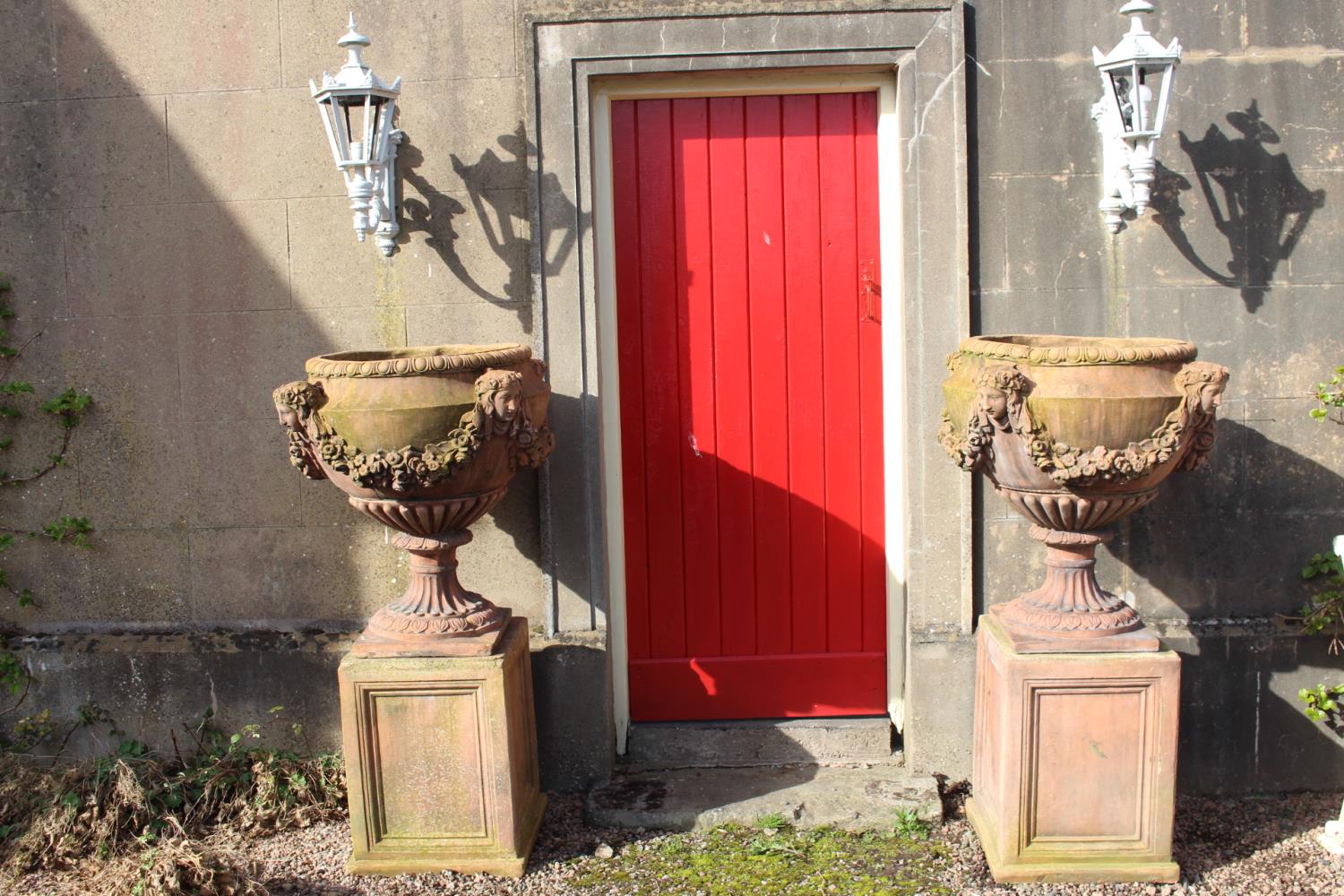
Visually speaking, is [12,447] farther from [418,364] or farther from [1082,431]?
[1082,431]

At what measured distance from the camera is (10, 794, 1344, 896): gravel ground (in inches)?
131

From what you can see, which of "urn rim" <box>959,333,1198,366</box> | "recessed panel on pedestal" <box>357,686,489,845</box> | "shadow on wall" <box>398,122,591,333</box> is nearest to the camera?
"urn rim" <box>959,333,1198,366</box>

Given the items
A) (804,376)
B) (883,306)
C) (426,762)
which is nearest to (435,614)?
(426,762)

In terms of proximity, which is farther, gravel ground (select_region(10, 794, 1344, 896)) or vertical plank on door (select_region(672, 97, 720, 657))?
vertical plank on door (select_region(672, 97, 720, 657))

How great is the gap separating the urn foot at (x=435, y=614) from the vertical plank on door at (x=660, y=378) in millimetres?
784

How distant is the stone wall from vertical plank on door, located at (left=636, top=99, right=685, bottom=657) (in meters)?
0.38

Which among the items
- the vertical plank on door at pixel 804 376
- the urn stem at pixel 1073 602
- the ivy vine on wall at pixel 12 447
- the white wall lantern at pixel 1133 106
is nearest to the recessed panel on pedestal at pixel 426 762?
the vertical plank on door at pixel 804 376

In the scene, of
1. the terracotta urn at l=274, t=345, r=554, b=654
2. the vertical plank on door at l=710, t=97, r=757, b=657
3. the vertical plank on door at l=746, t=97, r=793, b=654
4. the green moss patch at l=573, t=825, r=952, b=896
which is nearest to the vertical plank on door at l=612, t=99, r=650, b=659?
the vertical plank on door at l=710, t=97, r=757, b=657

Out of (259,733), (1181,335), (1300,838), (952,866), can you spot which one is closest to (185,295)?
(259,733)

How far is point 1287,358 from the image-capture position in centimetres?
378

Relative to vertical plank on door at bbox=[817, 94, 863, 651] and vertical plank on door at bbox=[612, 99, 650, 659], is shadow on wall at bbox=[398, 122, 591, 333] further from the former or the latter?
vertical plank on door at bbox=[817, 94, 863, 651]

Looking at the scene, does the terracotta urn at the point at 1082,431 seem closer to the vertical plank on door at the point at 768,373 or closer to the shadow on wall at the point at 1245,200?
the shadow on wall at the point at 1245,200

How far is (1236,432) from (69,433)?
3.99 m

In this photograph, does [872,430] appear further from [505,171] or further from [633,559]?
[505,171]
